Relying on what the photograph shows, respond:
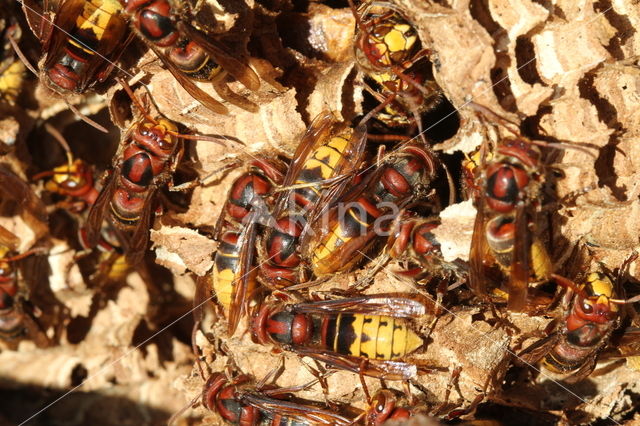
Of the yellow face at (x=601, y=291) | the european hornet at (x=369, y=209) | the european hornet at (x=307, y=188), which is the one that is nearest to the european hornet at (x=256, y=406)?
the european hornet at (x=307, y=188)

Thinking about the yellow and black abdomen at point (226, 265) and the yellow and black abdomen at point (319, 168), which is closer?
the yellow and black abdomen at point (319, 168)

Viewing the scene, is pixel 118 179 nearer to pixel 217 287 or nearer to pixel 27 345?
pixel 217 287

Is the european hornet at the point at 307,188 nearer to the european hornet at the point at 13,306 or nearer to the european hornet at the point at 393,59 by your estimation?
the european hornet at the point at 393,59

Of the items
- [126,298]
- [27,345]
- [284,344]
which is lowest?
[27,345]

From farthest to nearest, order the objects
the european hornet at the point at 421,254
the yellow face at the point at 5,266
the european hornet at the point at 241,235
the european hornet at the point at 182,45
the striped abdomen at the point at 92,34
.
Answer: the yellow face at the point at 5,266, the european hornet at the point at 241,235, the striped abdomen at the point at 92,34, the european hornet at the point at 421,254, the european hornet at the point at 182,45

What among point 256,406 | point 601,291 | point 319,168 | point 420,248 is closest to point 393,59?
point 319,168

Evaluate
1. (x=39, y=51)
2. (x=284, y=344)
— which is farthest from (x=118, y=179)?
(x=284, y=344)

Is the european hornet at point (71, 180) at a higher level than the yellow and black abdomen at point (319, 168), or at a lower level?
lower

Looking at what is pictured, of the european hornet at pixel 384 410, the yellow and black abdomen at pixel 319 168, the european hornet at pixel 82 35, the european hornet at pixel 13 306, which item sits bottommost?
the european hornet at pixel 13 306
